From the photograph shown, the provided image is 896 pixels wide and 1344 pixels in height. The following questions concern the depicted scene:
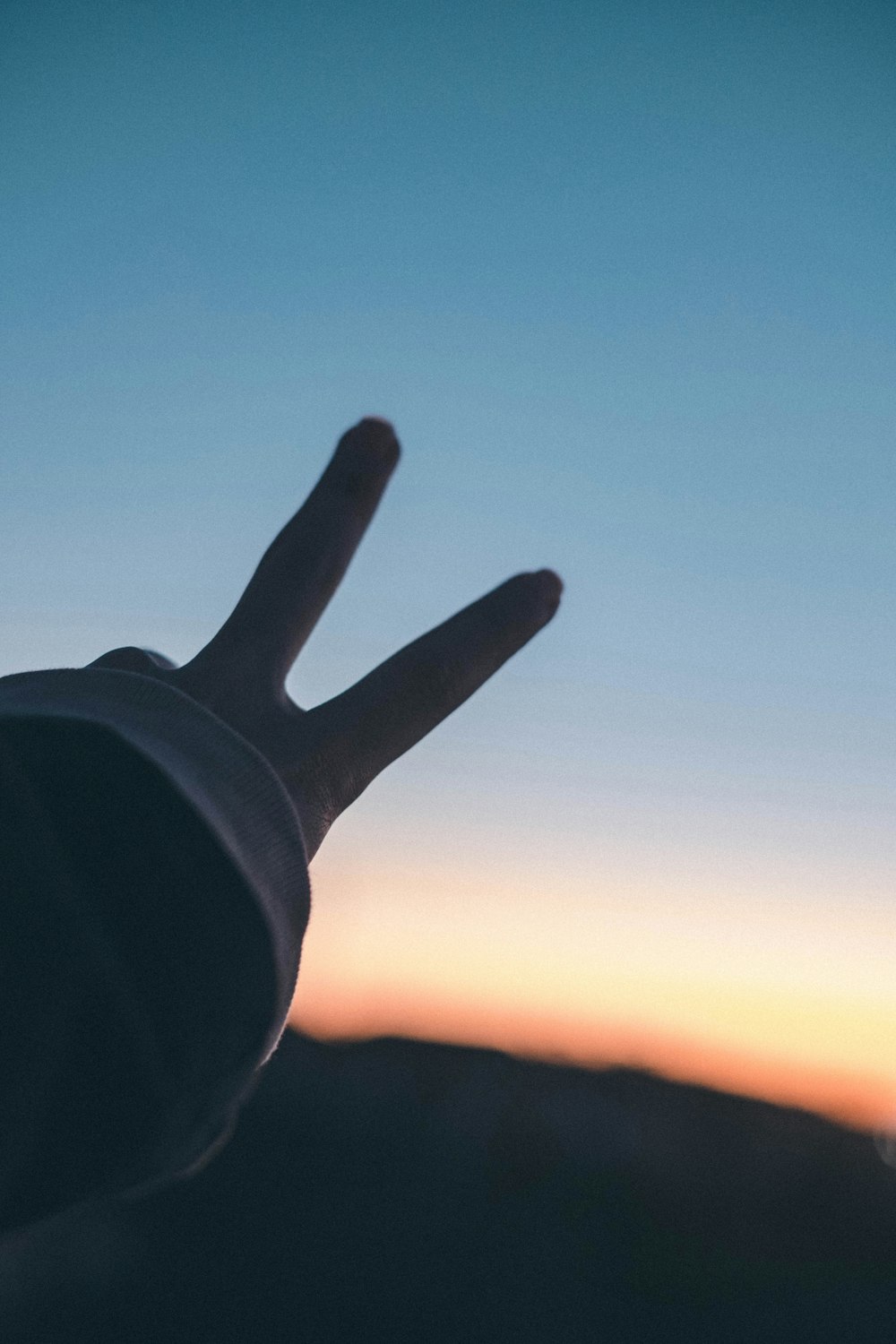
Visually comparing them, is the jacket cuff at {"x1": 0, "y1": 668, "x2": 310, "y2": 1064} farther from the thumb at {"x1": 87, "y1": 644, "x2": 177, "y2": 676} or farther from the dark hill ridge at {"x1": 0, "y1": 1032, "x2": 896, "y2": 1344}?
the dark hill ridge at {"x1": 0, "y1": 1032, "x2": 896, "y2": 1344}

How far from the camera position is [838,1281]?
43.2 feet

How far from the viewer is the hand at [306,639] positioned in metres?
1.27

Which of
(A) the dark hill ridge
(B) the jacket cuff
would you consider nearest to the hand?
(B) the jacket cuff

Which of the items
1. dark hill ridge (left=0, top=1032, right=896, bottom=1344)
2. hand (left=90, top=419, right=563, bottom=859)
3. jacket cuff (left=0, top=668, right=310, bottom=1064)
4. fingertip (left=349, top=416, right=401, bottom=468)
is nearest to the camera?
jacket cuff (left=0, top=668, right=310, bottom=1064)

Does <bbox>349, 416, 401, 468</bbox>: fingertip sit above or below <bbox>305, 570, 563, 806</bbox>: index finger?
above

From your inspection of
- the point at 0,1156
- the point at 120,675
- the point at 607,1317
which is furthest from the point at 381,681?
the point at 607,1317

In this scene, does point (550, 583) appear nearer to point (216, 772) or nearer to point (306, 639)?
point (306, 639)

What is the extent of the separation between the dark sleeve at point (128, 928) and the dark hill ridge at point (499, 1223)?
12.7 meters

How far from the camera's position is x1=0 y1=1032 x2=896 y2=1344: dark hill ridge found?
12.6 metres

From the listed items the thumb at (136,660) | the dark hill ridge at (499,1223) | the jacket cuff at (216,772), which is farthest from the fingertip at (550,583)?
the dark hill ridge at (499,1223)

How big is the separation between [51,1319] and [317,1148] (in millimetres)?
3749

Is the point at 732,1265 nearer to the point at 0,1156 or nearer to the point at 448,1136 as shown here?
the point at 448,1136

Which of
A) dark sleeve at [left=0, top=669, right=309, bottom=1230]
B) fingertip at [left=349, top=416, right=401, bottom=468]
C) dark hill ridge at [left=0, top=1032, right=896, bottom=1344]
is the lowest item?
dark hill ridge at [left=0, top=1032, right=896, bottom=1344]

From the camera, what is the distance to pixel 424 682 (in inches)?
58.9
